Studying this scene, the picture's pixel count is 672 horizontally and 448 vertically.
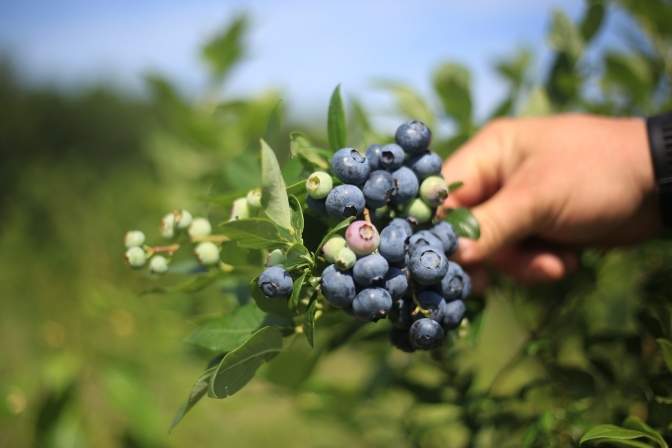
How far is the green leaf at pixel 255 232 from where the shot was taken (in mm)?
669

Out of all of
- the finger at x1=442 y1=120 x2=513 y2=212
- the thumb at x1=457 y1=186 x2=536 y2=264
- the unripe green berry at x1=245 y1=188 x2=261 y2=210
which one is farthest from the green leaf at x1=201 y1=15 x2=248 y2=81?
the unripe green berry at x1=245 y1=188 x2=261 y2=210

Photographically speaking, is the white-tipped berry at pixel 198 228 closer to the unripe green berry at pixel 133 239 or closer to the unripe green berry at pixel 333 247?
the unripe green berry at pixel 133 239

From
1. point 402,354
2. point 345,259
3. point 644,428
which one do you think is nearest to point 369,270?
point 345,259

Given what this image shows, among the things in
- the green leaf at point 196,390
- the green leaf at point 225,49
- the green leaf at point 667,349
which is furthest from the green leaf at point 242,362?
the green leaf at point 225,49

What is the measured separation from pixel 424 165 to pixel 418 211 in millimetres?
66

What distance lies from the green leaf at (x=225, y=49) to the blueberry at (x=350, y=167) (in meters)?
1.40

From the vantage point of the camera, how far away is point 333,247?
69 centimetres

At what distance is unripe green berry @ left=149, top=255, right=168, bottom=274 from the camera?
0.88 m

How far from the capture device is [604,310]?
190 cm

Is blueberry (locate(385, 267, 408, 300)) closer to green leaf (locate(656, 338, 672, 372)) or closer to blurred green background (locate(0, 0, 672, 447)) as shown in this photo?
blurred green background (locate(0, 0, 672, 447))

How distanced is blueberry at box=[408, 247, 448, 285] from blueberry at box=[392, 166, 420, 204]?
0.31 ft

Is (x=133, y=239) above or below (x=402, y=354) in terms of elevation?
above

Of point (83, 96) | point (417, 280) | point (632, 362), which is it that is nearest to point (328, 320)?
point (417, 280)

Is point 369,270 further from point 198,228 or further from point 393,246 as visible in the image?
point 198,228
